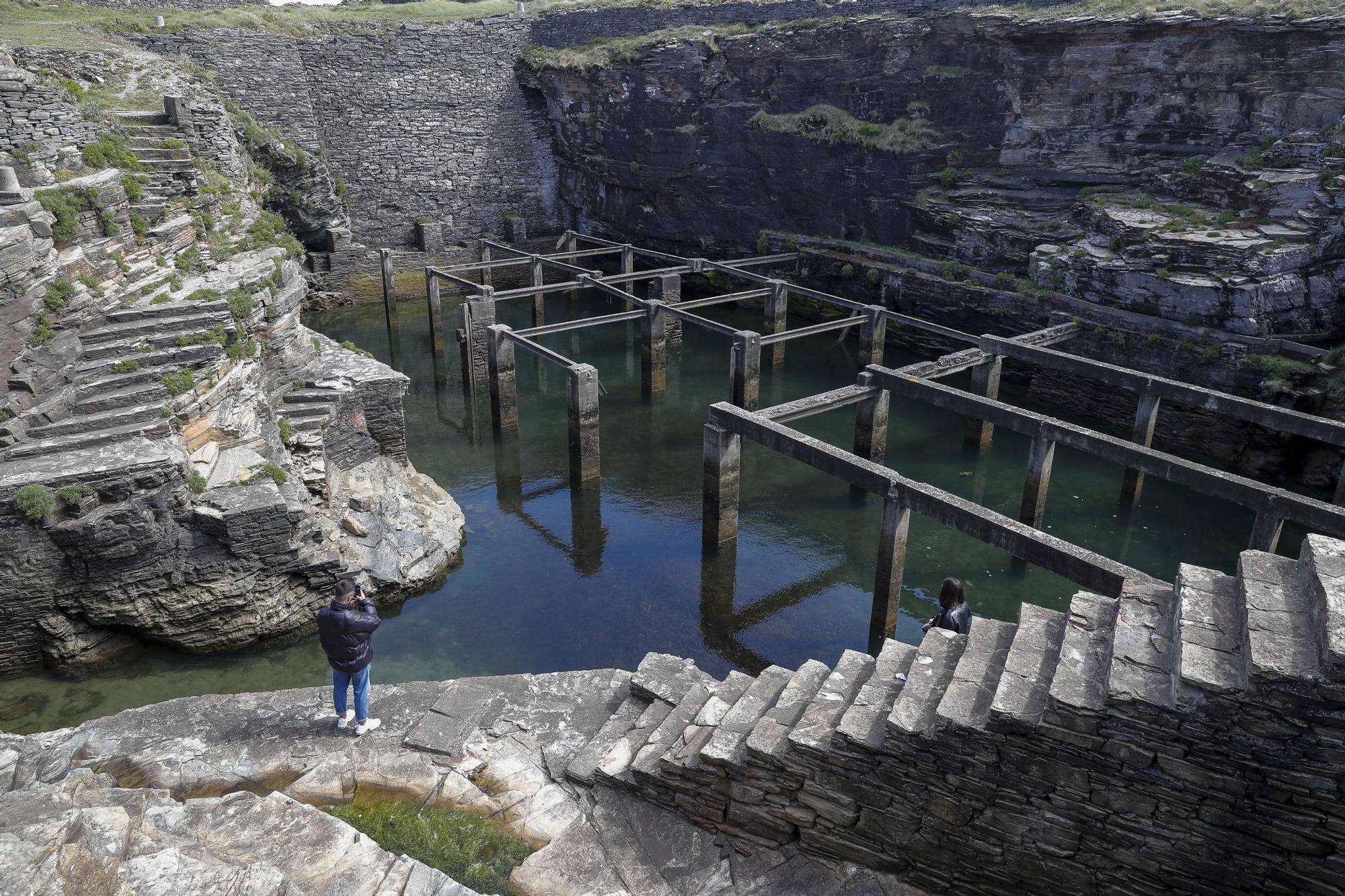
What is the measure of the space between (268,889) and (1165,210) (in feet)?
61.6

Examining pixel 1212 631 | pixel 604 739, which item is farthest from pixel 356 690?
pixel 1212 631

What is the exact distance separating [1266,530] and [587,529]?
9001 millimetres

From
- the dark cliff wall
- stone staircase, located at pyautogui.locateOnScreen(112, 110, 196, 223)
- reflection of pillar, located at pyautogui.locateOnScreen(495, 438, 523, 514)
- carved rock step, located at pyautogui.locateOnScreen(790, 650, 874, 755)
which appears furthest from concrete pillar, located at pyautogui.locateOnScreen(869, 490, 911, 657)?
the dark cliff wall

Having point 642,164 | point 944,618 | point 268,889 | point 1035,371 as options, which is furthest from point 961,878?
point 642,164

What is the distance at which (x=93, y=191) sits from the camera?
12.5m

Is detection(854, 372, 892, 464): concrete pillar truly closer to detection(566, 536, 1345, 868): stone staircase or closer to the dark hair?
the dark hair

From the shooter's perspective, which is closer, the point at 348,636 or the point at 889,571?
the point at 348,636

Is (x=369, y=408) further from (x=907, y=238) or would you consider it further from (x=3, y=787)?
(x=907, y=238)

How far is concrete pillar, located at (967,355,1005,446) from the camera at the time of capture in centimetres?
1606

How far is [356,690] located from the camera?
7160 mm

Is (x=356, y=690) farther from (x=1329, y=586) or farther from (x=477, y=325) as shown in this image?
(x=477, y=325)

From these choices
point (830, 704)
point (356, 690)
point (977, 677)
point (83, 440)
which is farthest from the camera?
point (83, 440)

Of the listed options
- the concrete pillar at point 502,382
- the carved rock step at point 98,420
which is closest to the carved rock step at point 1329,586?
the carved rock step at point 98,420

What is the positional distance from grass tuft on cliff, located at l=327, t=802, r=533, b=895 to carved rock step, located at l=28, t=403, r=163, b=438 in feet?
20.7
